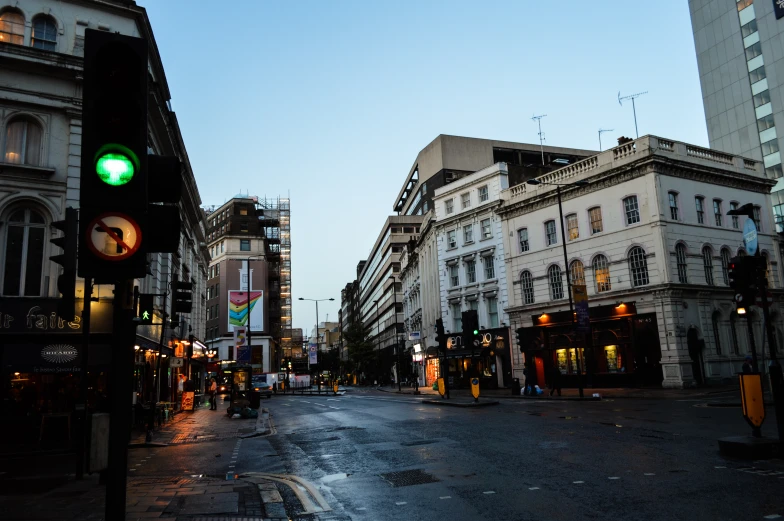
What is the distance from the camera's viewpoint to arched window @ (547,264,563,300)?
132 feet

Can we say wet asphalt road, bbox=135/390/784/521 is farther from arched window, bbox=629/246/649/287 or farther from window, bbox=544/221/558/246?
window, bbox=544/221/558/246

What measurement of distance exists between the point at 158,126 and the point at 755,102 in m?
70.4

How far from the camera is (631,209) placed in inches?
1420

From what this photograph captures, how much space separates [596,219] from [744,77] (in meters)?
48.2

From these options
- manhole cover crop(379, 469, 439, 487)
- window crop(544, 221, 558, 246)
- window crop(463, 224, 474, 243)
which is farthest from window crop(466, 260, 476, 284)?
manhole cover crop(379, 469, 439, 487)

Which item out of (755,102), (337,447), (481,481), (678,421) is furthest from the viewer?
(755,102)

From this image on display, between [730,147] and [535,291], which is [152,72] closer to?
[535,291]

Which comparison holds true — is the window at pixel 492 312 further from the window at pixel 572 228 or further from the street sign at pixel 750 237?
the street sign at pixel 750 237

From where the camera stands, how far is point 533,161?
71.4m

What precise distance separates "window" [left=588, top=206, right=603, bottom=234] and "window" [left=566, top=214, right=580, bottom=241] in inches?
46.7

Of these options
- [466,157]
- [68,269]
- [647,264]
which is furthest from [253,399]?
[466,157]

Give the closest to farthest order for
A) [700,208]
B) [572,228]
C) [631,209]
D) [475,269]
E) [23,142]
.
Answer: [23,142]
[631,209]
[700,208]
[572,228]
[475,269]

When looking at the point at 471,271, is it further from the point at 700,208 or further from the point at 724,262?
the point at 724,262

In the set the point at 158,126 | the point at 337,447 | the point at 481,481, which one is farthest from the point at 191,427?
the point at 481,481
